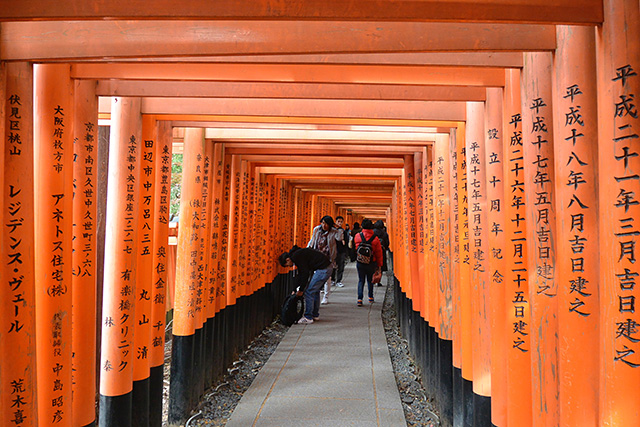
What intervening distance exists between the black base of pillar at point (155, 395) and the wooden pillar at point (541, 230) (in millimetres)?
3230

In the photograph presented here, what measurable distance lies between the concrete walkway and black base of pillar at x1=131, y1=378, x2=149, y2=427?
32.7 inches

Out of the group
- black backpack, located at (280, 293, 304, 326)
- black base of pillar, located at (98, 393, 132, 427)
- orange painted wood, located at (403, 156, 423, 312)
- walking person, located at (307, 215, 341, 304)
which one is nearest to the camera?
black base of pillar, located at (98, 393, 132, 427)

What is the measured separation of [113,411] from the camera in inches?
141

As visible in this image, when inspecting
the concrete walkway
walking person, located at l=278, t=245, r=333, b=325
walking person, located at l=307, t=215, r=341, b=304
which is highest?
walking person, located at l=307, t=215, r=341, b=304

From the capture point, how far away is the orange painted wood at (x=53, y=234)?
262 centimetres

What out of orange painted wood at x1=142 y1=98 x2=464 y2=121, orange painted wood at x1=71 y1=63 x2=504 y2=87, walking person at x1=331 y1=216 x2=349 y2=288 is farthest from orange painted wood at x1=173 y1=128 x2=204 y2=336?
walking person at x1=331 y1=216 x2=349 y2=288

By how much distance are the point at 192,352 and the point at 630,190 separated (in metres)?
4.41

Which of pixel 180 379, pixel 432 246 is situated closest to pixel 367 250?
pixel 432 246

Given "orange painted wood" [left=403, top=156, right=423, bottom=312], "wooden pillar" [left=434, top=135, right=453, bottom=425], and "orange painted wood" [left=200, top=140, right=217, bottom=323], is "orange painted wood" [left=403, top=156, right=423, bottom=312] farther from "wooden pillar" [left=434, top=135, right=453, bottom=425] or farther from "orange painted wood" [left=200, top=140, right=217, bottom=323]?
"orange painted wood" [left=200, top=140, right=217, bottom=323]

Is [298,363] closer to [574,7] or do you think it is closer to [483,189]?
[483,189]

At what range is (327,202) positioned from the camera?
59.3 ft

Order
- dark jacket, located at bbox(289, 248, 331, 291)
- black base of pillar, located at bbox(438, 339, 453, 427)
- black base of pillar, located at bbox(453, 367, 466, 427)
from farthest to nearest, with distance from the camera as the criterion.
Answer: dark jacket, located at bbox(289, 248, 331, 291) → black base of pillar, located at bbox(438, 339, 453, 427) → black base of pillar, located at bbox(453, 367, 466, 427)

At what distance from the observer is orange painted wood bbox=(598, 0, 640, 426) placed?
170cm

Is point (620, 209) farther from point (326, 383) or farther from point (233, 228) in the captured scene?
point (233, 228)
